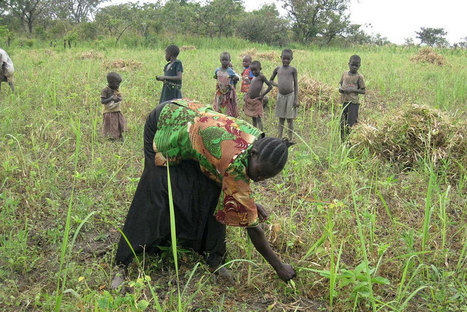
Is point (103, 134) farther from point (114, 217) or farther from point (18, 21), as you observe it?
point (18, 21)

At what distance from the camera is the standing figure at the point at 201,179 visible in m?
1.97

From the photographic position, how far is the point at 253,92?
553cm

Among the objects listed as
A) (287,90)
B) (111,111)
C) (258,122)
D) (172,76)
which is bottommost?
(258,122)

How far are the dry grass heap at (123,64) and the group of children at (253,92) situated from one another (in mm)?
3873

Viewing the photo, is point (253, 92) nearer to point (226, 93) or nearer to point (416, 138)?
point (226, 93)

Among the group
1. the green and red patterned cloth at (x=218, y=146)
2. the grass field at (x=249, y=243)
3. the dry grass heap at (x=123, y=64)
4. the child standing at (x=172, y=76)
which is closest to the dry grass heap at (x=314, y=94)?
the grass field at (x=249, y=243)

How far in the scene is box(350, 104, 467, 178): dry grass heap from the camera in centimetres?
406

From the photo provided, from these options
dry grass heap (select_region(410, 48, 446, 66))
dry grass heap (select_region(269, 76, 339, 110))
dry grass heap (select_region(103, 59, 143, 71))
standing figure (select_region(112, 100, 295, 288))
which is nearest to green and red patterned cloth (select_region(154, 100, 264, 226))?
standing figure (select_region(112, 100, 295, 288))

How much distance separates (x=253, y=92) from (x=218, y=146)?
3.66 metres

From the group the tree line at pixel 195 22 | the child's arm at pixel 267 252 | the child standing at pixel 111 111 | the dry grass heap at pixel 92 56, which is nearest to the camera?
the child's arm at pixel 267 252

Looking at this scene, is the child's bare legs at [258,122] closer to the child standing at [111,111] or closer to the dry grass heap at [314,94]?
the dry grass heap at [314,94]

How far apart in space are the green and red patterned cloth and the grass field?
309mm

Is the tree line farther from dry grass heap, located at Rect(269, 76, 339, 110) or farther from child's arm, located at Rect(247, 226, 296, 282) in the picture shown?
child's arm, located at Rect(247, 226, 296, 282)

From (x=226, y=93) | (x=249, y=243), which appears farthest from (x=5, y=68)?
(x=249, y=243)
